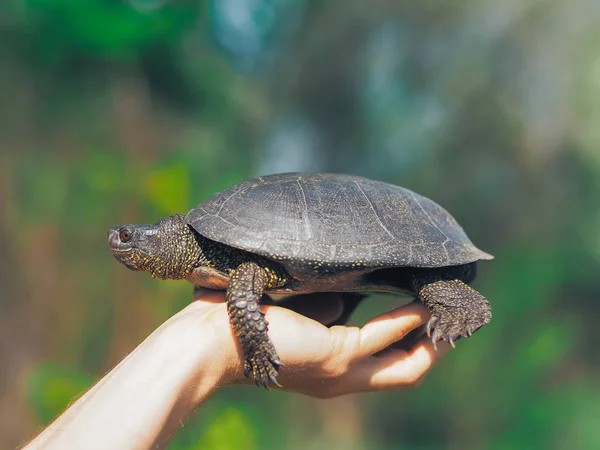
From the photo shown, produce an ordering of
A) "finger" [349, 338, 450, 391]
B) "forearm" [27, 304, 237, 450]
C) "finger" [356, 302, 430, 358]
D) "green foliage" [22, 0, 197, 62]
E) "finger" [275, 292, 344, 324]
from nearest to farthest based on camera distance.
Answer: "forearm" [27, 304, 237, 450] → "finger" [356, 302, 430, 358] → "finger" [349, 338, 450, 391] → "finger" [275, 292, 344, 324] → "green foliage" [22, 0, 197, 62]

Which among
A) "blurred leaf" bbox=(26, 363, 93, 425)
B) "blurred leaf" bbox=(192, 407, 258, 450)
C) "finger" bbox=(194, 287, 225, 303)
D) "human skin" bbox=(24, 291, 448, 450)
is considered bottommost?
"blurred leaf" bbox=(192, 407, 258, 450)

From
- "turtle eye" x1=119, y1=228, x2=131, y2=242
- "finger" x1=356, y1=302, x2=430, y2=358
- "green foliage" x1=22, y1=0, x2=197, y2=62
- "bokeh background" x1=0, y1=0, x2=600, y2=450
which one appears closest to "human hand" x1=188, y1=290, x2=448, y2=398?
"finger" x1=356, y1=302, x2=430, y2=358

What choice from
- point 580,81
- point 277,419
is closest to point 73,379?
point 277,419

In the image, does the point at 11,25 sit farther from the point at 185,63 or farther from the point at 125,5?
the point at 185,63

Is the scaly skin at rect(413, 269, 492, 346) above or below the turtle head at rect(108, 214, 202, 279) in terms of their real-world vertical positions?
below

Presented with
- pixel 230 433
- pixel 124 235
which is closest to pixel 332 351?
pixel 124 235

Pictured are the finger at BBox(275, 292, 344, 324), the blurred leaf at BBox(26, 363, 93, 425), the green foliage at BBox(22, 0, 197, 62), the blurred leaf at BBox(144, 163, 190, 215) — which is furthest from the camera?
the green foliage at BBox(22, 0, 197, 62)

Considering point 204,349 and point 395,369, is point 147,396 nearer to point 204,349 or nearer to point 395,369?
point 204,349

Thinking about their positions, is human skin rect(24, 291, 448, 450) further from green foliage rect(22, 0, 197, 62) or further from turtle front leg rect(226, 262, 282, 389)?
green foliage rect(22, 0, 197, 62)
